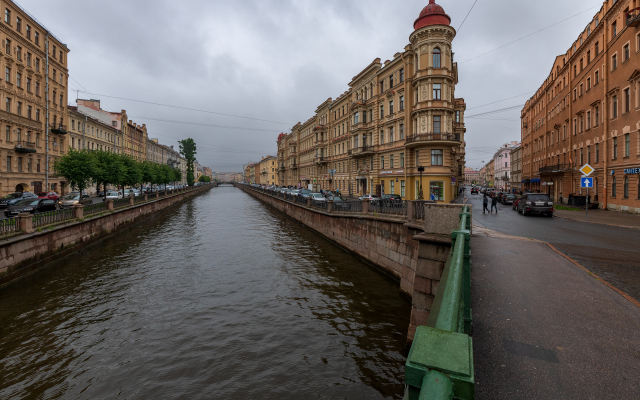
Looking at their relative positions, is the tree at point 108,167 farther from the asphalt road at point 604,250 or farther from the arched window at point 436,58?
the asphalt road at point 604,250

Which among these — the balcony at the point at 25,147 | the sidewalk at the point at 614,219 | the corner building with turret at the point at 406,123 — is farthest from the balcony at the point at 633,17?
the balcony at the point at 25,147

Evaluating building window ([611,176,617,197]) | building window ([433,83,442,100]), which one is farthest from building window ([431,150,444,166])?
building window ([611,176,617,197])

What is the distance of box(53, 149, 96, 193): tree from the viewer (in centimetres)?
2548

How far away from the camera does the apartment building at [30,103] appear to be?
3269cm

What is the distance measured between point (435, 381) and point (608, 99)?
3468 cm

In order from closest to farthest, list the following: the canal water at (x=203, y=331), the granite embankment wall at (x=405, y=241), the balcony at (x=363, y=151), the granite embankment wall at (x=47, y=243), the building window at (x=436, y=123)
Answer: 1. the canal water at (x=203, y=331)
2. the granite embankment wall at (x=405, y=241)
3. the granite embankment wall at (x=47, y=243)
4. the building window at (x=436, y=123)
5. the balcony at (x=363, y=151)

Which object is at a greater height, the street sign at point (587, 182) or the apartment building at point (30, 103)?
the apartment building at point (30, 103)

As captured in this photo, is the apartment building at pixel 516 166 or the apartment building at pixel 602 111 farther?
the apartment building at pixel 516 166

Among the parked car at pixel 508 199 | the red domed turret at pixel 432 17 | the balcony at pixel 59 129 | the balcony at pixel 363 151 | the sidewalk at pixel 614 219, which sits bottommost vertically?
the sidewalk at pixel 614 219

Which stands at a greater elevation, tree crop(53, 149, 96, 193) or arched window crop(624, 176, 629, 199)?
tree crop(53, 149, 96, 193)

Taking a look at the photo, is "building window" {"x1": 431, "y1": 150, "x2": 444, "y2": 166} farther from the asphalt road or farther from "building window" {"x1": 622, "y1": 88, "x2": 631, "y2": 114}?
the asphalt road

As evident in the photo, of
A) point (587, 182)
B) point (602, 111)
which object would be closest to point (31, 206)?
point (587, 182)

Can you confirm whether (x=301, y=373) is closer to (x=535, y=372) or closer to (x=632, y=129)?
(x=535, y=372)

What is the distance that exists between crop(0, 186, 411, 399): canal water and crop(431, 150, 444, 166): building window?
20794mm
